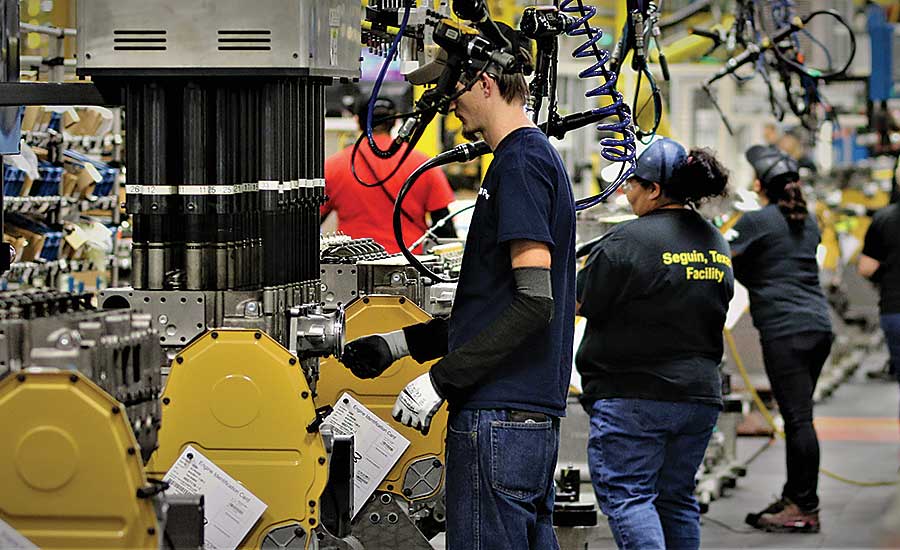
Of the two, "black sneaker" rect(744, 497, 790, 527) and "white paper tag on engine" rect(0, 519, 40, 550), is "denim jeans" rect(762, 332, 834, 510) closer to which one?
"black sneaker" rect(744, 497, 790, 527)

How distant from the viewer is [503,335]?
3494mm

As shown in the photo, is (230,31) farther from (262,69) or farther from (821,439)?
(821,439)

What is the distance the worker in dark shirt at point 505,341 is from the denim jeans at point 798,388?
3631 millimetres

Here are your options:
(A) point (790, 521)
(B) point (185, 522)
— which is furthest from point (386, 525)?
(A) point (790, 521)

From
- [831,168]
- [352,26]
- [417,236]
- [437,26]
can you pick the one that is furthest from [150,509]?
[831,168]

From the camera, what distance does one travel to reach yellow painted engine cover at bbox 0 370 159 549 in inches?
Answer: 110

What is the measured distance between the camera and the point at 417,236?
23.3 ft

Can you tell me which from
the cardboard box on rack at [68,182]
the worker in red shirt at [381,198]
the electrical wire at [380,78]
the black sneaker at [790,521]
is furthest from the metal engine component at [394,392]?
the cardboard box on rack at [68,182]

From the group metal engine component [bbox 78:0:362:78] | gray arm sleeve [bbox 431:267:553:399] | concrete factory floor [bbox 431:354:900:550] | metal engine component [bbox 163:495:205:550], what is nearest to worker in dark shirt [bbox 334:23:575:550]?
gray arm sleeve [bbox 431:267:553:399]

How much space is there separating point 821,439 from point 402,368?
6391mm

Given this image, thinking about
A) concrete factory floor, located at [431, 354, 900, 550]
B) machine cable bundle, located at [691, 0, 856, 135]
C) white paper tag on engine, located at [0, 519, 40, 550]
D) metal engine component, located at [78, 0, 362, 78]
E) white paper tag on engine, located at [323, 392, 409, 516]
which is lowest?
concrete factory floor, located at [431, 354, 900, 550]

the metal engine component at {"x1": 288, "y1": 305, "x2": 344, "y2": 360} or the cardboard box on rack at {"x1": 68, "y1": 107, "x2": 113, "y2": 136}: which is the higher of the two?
the cardboard box on rack at {"x1": 68, "y1": 107, "x2": 113, "y2": 136}

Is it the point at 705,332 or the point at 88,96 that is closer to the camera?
the point at 88,96

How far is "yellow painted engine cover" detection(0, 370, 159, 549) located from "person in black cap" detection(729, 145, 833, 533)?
4779 millimetres
